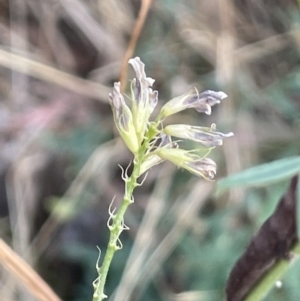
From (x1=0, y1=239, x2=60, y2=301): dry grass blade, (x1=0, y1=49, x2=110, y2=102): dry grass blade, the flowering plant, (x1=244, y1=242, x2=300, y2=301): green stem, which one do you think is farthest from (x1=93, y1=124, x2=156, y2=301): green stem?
(x1=0, y1=49, x2=110, y2=102): dry grass blade

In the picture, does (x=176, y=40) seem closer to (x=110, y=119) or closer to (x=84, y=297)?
(x=110, y=119)

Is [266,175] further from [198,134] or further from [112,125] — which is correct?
[112,125]

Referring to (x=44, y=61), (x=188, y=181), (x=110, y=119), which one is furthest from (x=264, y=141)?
(x=44, y=61)

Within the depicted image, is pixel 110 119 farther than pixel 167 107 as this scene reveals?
Yes

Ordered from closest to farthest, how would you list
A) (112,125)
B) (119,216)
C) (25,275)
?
(119,216) → (25,275) → (112,125)

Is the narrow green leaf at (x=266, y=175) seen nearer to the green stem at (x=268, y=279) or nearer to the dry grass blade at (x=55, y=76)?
the green stem at (x=268, y=279)

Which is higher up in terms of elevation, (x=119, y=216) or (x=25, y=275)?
(x=119, y=216)

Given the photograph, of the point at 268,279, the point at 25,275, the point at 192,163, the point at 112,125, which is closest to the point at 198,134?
the point at 192,163
